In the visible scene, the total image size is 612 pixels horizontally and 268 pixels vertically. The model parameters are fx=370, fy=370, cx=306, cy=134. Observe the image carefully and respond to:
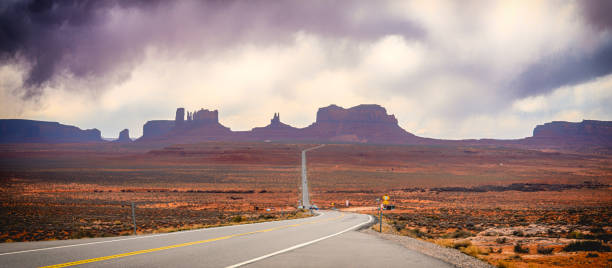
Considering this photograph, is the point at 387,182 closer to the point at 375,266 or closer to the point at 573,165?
the point at 375,266

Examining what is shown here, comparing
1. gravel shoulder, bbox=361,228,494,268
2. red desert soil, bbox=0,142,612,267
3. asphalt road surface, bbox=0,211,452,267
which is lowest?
red desert soil, bbox=0,142,612,267

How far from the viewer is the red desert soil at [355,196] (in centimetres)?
1972

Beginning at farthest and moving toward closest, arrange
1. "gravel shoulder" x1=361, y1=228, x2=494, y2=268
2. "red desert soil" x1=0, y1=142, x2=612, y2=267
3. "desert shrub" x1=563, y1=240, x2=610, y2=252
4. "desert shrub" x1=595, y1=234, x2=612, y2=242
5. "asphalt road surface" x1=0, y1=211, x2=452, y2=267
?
"red desert soil" x1=0, y1=142, x2=612, y2=267 < "desert shrub" x1=595, y1=234, x2=612, y2=242 < "desert shrub" x1=563, y1=240, x2=610, y2=252 < "gravel shoulder" x1=361, y1=228, x2=494, y2=268 < "asphalt road surface" x1=0, y1=211, x2=452, y2=267

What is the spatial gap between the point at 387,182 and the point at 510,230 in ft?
186

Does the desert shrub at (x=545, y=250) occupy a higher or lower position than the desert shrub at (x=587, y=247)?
lower

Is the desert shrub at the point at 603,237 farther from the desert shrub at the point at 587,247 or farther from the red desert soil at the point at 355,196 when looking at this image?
the desert shrub at the point at 587,247

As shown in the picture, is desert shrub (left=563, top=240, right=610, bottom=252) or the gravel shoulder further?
desert shrub (left=563, top=240, right=610, bottom=252)

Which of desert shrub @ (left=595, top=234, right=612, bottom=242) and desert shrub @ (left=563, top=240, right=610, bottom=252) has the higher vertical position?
desert shrub @ (left=563, top=240, right=610, bottom=252)

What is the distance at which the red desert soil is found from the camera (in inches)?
776

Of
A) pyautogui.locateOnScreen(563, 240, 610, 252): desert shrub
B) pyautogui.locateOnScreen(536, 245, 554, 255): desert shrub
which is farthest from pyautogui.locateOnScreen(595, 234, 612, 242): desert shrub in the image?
A: pyautogui.locateOnScreen(536, 245, 554, 255): desert shrub

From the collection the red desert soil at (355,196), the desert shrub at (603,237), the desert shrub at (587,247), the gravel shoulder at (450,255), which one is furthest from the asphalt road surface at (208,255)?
the desert shrub at (603,237)

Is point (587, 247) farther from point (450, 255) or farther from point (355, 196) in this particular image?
point (355, 196)

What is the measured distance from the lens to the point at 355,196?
55.2 metres

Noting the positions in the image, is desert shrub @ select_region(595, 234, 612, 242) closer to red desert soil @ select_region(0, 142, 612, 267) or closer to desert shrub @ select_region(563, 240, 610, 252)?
red desert soil @ select_region(0, 142, 612, 267)
